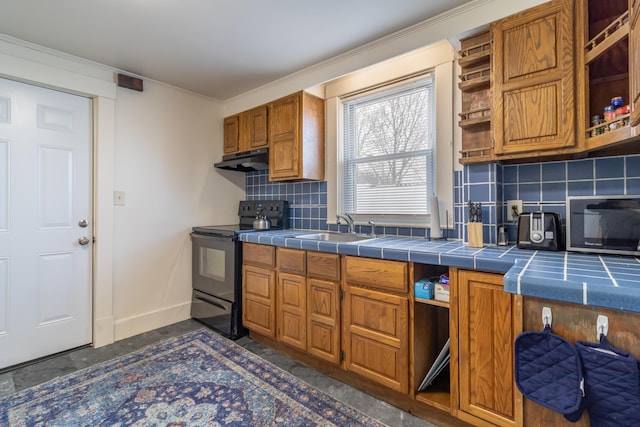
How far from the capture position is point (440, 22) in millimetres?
1924

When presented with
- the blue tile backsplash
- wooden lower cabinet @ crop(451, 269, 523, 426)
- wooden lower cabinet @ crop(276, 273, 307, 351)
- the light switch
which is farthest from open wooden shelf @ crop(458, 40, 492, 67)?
the light switch

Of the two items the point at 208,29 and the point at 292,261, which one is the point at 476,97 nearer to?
the point at 292,261

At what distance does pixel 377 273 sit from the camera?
5.84 feet

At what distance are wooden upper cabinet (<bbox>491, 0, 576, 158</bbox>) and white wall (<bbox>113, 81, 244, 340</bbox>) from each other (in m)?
2.70

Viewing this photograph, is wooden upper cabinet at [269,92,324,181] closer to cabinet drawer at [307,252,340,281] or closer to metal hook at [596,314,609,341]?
cabinet drawer at [307,252,340,281]

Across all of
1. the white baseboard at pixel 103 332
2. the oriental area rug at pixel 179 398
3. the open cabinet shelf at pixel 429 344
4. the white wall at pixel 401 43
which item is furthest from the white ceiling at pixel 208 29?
the oriental area rug at pixel 179 398

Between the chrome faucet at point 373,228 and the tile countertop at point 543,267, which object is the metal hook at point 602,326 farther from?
the chrome faucet at point 373,228

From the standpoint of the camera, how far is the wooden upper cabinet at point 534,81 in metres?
1.47

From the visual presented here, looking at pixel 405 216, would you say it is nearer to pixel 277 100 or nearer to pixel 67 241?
pixel 277 100

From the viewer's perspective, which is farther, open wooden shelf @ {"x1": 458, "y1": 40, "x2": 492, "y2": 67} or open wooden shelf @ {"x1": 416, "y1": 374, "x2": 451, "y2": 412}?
open wooden shelf @ {"x1": 458, "y1": 40, "x2": 492, "y2": 67}

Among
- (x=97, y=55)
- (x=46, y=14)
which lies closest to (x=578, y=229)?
(x=46, y=14)

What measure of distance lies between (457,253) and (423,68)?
1.39 meters

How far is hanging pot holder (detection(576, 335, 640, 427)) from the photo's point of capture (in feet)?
2.96

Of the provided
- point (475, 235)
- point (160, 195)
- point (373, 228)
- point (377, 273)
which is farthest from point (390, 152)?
point (160, 195)
